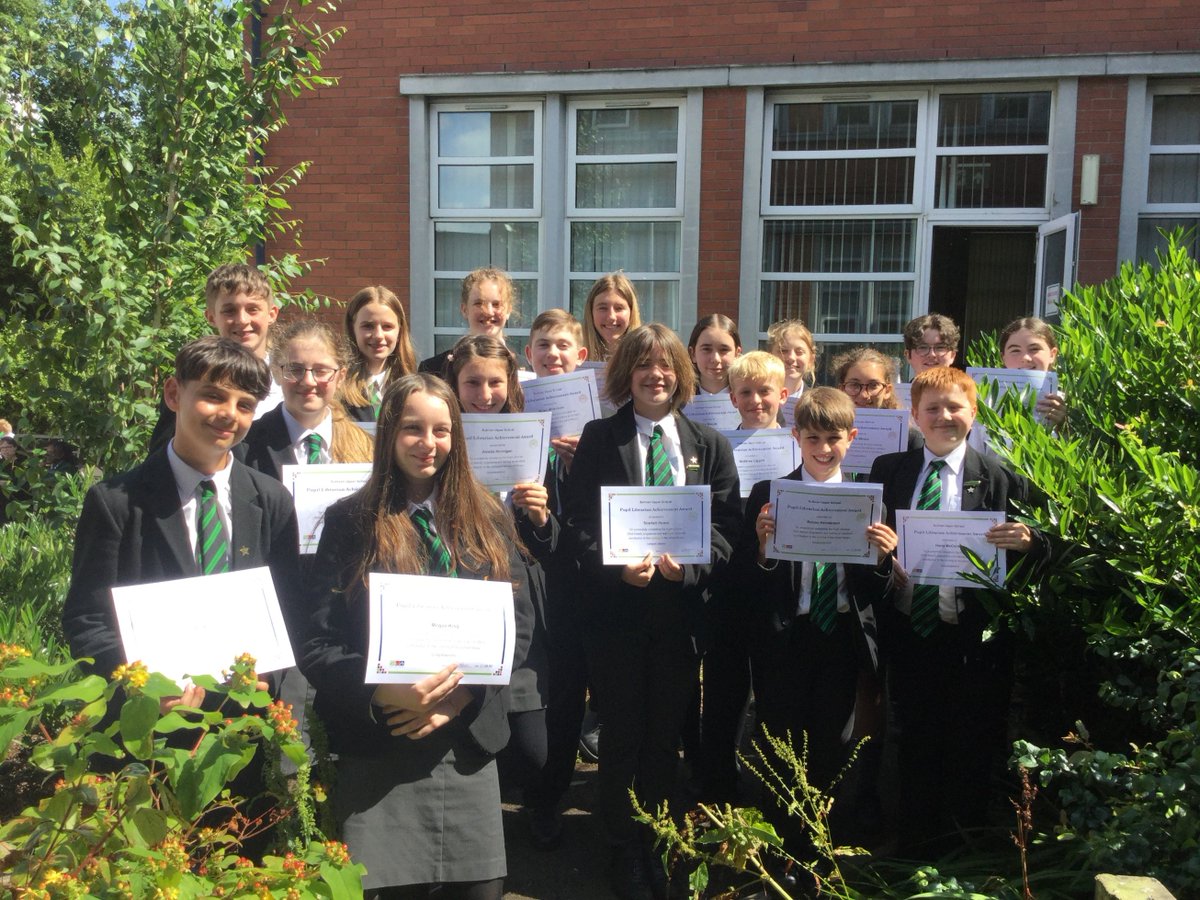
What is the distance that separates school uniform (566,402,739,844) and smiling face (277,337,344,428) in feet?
3.01

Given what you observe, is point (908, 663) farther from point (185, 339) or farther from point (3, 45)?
point (3, 45)

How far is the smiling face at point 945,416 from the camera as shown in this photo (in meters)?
3.55

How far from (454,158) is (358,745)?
23.6 feet

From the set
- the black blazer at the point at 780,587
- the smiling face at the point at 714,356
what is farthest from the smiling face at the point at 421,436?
the smiling face at the point at 714,356

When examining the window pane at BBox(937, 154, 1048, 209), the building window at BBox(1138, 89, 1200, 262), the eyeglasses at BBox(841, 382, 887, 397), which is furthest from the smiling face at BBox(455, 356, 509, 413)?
the building window at BBox(1138, 89, 1200, 262)

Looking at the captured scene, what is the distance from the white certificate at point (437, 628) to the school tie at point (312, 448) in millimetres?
945

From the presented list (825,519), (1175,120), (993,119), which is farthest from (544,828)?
(1175,120)

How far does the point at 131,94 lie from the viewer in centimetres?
461

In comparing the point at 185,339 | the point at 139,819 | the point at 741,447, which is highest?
the point at 185,339

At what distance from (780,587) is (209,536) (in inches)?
75.0

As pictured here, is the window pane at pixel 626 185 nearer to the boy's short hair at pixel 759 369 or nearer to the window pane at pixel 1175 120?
the window pane at pixel 1175 120

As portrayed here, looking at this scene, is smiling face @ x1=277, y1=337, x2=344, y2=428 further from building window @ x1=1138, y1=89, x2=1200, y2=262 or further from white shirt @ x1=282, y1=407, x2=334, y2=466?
building window @ x1=1138, y1=89, x2=1200, y2=262

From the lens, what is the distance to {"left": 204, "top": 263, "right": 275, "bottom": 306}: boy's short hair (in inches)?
153

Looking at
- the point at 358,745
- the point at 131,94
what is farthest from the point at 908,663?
the point at 131,94
